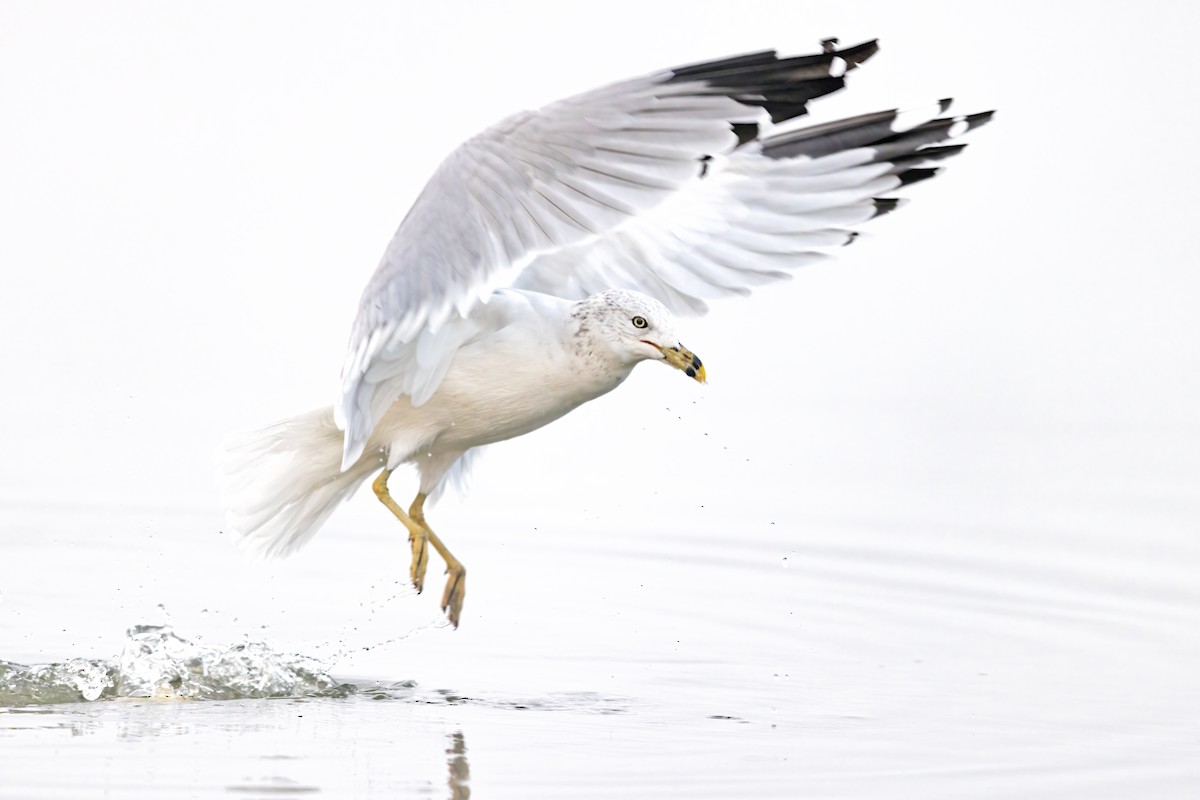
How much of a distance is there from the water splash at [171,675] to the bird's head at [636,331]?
4.27 ft

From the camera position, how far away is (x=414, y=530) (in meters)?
7.41

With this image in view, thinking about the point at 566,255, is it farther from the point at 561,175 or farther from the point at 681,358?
the point at 561,175

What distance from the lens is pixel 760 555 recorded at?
8.99m

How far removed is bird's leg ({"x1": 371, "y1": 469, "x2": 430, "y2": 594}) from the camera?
24.1 ft

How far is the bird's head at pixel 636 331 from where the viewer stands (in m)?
6.95

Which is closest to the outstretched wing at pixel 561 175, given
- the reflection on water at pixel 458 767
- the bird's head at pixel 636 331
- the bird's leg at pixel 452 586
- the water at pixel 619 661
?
the bird's head at pixel 636 331

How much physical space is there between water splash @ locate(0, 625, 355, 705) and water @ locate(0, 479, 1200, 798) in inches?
0.5

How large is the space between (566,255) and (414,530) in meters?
1.11

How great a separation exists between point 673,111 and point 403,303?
3.20 ft

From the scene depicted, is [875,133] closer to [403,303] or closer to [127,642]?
[403,303]

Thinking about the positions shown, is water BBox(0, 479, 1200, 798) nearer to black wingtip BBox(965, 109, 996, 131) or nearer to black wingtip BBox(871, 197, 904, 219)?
black wingtip BBox(871, 197, 904, 219)

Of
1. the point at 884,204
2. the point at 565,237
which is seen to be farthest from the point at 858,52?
the point at 884,204

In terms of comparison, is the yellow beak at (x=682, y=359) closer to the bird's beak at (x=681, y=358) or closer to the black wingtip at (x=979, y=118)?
the bird's beak at (x=681, y=358)

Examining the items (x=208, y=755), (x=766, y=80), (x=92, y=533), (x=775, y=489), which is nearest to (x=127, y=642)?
(x=208, y=755)
